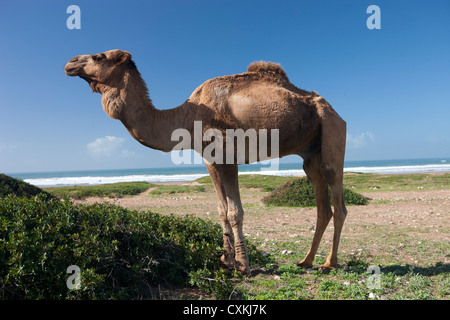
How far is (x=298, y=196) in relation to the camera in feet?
47.2

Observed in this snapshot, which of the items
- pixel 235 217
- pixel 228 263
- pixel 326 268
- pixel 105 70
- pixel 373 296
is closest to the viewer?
pixel 373 296

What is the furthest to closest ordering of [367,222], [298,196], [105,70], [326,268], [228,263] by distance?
[298,196]
[367,222]
[326,268]
[228,263]
[105,70]

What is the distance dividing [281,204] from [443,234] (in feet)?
23.9

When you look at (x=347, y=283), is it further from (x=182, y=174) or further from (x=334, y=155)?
(x=182, y=174)

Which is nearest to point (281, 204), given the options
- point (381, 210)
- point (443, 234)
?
point (381, 210)

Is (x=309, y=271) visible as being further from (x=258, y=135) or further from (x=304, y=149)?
(x=258, y=135)

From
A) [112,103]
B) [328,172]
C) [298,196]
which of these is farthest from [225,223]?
[298,196]

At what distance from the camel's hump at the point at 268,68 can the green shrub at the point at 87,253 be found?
8.97 feet

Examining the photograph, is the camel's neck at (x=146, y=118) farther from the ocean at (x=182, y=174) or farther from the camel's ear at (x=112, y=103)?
the ocean at (x=182, y=174)

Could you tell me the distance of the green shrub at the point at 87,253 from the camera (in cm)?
308

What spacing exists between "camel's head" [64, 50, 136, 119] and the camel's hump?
6.03 ft

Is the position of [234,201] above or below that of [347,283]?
above

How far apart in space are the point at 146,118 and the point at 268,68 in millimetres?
2018
